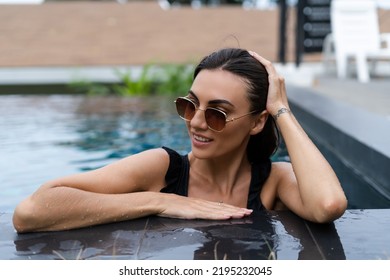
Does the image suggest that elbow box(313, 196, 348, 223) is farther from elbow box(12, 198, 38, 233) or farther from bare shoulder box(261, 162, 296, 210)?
elbow box(12, 198, 38, 233)

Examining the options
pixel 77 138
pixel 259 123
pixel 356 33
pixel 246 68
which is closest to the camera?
pixel 246 68

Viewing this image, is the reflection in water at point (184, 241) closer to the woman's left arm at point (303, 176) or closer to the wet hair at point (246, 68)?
the woman's left arm at point (303, 176)

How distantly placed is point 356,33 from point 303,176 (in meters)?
9.59

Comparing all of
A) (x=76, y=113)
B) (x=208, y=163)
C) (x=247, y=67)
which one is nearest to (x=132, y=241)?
(x=208, y=163)

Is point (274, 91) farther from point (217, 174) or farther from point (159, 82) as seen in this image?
point (159, 82)

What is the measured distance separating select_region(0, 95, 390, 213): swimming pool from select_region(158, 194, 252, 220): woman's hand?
1.48 meters

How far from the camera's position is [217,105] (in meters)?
2.34

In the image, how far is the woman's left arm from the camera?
2.22m

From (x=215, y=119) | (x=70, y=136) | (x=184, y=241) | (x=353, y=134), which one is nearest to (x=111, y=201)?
(x=184, y=241)

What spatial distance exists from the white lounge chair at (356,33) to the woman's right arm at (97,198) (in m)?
8.88

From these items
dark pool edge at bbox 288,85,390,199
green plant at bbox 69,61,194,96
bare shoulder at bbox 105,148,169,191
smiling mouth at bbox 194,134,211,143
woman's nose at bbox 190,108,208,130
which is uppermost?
woman's nose at bbox 190,108,208,130

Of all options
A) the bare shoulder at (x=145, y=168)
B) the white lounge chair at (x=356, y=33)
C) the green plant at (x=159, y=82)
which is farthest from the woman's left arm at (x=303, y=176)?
the green plant at (x=159, y=82)

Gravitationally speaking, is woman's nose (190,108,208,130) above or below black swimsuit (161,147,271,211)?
above

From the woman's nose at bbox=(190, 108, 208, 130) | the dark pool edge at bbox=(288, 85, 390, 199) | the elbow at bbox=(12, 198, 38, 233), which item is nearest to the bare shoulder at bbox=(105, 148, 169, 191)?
the woman's nose at bbox=(190, 108, 208, 130)
